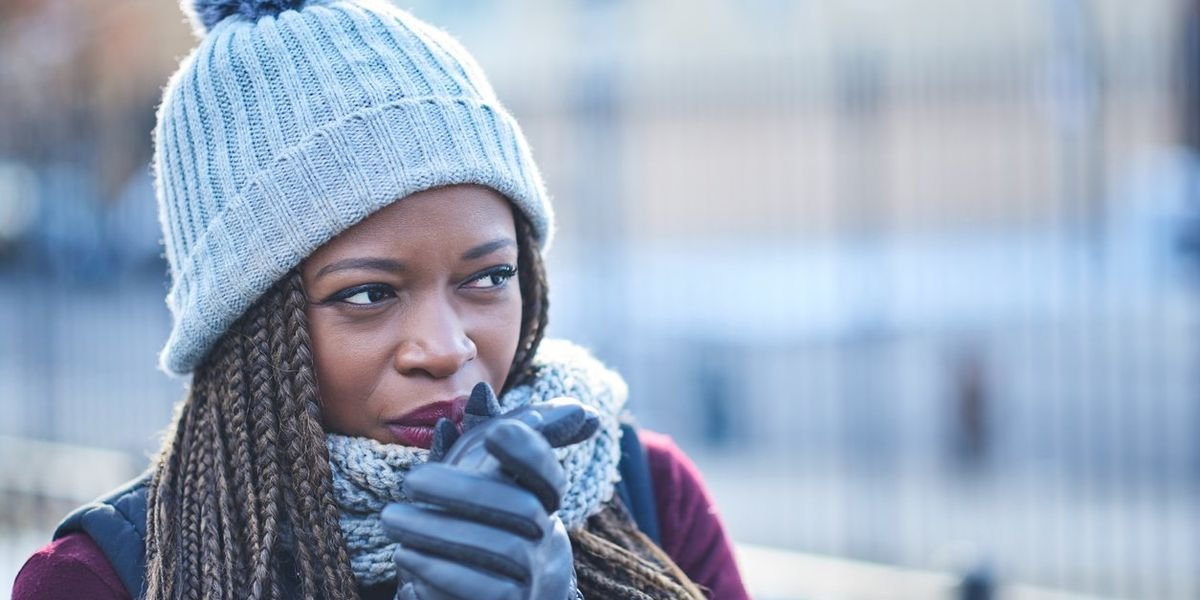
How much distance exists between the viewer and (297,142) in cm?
192

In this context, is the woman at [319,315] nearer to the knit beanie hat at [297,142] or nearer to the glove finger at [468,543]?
the knit beanie hat at [297,142]

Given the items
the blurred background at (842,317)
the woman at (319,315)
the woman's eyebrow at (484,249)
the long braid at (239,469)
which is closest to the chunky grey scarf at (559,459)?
the woman at (319,315)

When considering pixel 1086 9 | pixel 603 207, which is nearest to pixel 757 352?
pixel 603 207

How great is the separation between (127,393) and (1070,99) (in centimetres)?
522

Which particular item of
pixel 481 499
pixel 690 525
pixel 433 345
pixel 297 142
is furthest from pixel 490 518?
pixel 690 525

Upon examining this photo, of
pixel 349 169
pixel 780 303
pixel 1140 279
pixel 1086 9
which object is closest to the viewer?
pixel 349 169

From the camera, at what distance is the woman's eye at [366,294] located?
6.27 feet

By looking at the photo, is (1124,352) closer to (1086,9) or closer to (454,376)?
(1086,9)

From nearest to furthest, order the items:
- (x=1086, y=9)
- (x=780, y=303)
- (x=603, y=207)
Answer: (x=1086, y=9) → (x=603, y=207) → (x=780, y=303)

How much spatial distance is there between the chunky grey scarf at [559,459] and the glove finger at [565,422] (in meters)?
0.31

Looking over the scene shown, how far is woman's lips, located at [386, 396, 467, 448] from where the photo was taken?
1.91 m

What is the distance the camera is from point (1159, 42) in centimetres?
572

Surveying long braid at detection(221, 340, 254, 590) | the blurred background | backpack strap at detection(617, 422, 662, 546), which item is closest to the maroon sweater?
backpack strap at detection(617, 422, 662, 546)

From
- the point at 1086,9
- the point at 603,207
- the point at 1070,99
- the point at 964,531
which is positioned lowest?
the point at 964,531
